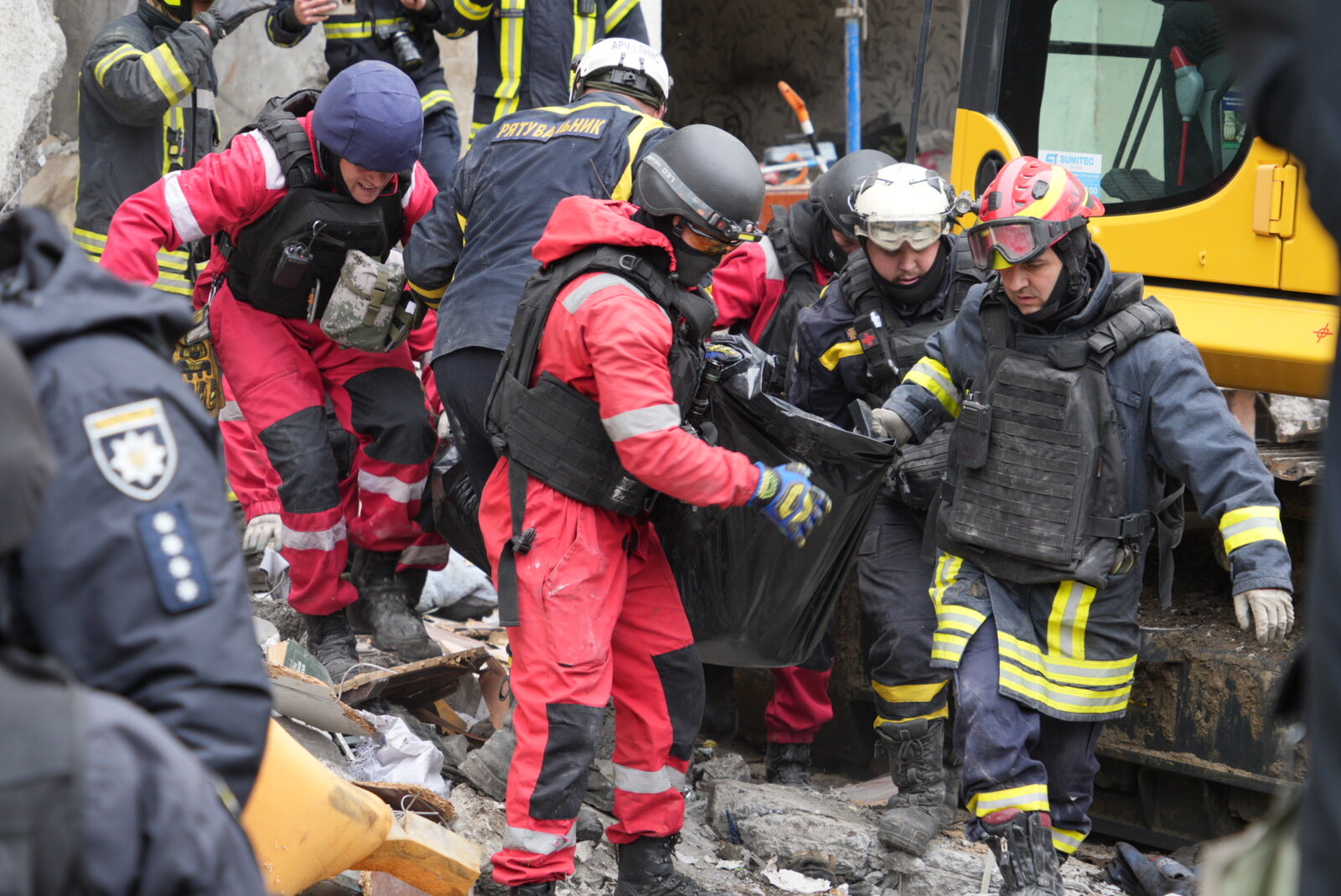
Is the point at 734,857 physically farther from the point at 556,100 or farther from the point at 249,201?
the point at 556,100

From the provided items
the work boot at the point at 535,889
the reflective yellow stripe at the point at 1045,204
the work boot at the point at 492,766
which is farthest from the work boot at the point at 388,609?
the reflective yellow stripe at the point at 1045,204

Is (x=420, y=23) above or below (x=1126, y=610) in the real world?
above

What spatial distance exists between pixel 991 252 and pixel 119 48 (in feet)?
11.3

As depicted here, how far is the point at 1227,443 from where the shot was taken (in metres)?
3.28

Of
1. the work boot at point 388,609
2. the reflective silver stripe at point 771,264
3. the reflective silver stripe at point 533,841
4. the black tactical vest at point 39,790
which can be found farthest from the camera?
the reflective silver stripe at point 771,264

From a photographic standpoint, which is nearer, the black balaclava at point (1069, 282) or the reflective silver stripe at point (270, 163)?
the black balaclava at point (1069, 282)

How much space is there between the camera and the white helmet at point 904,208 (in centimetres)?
416

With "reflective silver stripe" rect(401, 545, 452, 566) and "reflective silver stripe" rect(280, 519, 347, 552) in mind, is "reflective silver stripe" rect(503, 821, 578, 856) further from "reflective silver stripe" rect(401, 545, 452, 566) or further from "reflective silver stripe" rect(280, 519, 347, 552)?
"reflective silver stripe" rect(401, 545, 452, 566)

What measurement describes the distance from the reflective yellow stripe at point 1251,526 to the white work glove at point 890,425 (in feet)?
3.12

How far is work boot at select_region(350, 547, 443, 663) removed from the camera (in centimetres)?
470

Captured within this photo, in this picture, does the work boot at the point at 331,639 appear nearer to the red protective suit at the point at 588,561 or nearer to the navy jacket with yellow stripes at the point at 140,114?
the red protective suit at the point at 588,561

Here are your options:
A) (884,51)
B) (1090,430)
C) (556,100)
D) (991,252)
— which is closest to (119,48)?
(556,100)

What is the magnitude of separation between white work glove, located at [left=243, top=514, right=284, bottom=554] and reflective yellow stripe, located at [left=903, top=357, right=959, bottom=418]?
2.10 metres

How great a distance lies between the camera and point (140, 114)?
17.1ft
